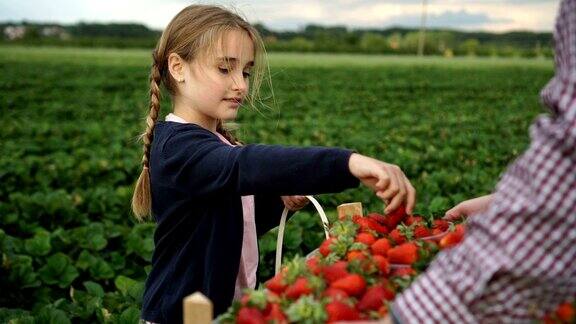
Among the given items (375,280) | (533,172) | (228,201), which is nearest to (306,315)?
(375,280)

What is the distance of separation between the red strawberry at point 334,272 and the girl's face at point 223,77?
0.79 meters

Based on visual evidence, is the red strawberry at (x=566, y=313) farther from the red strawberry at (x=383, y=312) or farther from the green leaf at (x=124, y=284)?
the green leaf at (x=124, y=284)

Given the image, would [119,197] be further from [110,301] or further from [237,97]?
[237,97]

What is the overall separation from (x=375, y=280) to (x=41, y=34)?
10789 centimetres

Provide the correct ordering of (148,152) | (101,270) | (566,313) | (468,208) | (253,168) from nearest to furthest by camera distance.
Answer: (566,313) → (253,168) → (468,208) → (148,152) → (101,270)

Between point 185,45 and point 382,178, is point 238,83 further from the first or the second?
point 382,178

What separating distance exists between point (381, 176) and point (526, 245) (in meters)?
0.39

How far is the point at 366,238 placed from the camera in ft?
5.11

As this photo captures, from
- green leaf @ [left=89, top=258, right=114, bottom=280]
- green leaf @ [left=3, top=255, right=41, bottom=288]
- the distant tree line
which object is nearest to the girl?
green leaf @ [left=3, top=255, right=41, bottom=288]

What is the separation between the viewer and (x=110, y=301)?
353 centimetres

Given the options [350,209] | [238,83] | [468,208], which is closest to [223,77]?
[238,83]

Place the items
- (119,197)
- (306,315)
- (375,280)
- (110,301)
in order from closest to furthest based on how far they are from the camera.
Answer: (306,315) → (375,280) → (110,301) → (119,197)

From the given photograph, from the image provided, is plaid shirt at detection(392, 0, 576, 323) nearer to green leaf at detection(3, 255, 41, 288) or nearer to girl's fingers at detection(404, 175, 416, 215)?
girl's fingers at detection(404, 175, 416, 215)

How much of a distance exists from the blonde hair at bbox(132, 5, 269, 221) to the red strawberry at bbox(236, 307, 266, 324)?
3.34 feet
